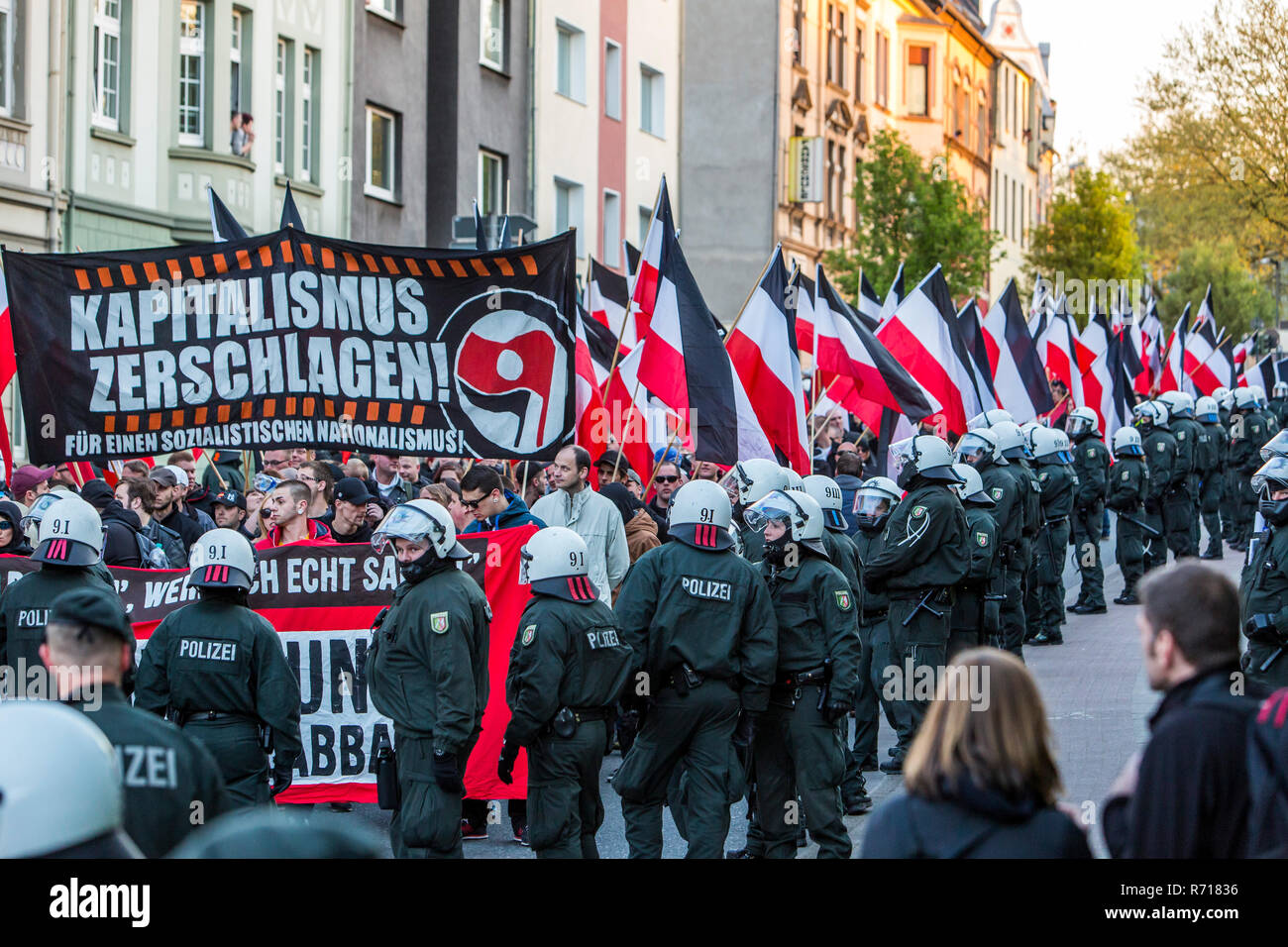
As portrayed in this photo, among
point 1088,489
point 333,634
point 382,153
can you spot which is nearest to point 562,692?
point 333,634

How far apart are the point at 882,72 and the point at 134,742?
161 ft

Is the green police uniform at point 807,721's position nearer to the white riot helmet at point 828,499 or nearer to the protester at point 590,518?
the white riot helmet at point 828,499

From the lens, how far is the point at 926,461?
11094 millimetres

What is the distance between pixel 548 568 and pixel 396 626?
2.28ft

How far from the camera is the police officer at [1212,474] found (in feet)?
75.3

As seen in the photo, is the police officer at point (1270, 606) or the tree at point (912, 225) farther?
the tree at point (912, 225)

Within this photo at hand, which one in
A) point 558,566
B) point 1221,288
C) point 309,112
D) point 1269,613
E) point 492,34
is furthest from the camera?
point 1221,288

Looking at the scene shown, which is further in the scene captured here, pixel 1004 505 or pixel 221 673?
pixel 1004 505

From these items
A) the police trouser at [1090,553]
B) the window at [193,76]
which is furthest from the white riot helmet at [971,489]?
the window at [193,76]

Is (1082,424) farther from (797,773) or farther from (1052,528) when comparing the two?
(797,773)

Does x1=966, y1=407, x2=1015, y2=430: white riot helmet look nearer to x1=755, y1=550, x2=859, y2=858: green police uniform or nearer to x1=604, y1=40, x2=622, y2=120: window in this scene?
x1=755, y1=550, x2=859, y2=858: green police uniform

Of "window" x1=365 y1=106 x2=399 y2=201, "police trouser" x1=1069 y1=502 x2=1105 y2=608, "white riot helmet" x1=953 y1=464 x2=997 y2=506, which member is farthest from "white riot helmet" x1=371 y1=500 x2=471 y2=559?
"window" x1=365 y1=106 x2=399 y2=201

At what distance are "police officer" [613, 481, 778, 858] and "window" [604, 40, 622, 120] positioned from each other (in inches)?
1074

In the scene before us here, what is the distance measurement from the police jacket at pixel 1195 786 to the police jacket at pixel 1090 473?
Answer: 15164 mm
